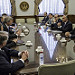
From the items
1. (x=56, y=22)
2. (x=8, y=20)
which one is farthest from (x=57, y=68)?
(x=56, y=22)

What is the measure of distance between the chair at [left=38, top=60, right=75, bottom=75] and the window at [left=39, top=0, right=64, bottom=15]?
25.2 feet

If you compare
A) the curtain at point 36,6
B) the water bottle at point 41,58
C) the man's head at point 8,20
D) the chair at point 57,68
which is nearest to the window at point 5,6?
the curtain at point 36,6

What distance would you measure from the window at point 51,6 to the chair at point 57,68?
7.68 metres

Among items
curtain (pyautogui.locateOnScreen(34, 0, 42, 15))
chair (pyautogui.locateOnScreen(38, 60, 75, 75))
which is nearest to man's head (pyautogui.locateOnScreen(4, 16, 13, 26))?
chair (pyautogui.locateOnScreen(38, 60, 75, 75))

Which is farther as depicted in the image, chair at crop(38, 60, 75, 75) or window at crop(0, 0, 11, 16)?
window at crop(0, 0, 11, 16)

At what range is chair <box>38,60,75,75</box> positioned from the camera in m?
1.37

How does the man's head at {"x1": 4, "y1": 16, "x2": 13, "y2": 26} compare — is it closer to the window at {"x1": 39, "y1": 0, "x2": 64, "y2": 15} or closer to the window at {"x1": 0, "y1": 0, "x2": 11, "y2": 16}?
the window at {"x1": 0, "y1": 0, "x2": 11, "y2": 16}

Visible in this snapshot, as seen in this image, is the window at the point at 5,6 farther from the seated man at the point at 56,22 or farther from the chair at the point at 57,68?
the chair at the point at 57,68

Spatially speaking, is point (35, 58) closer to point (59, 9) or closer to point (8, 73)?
point (8, 73)

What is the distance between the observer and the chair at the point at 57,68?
137cm

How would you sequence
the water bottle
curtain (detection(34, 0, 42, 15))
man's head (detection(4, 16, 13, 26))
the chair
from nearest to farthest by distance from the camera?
the chair
the water bottle
man's head (detection(4, 16, 13, 26))
curtain (detection(34, 0, 42, 15))

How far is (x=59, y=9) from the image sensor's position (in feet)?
29.7

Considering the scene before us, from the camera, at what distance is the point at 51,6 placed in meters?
8.95

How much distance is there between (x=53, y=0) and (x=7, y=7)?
9.25 feet
